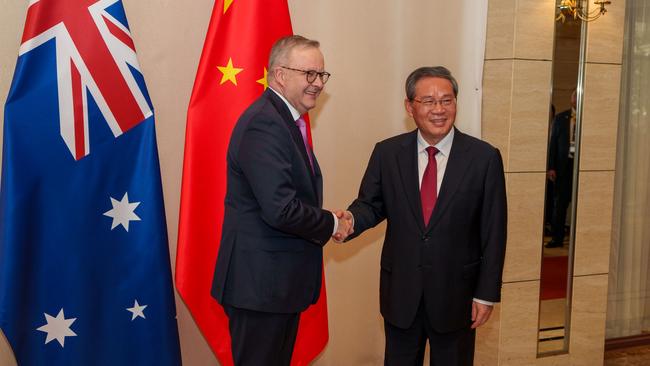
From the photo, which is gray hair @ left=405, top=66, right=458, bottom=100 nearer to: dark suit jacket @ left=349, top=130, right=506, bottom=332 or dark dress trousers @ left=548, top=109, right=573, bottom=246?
dark suit jacket @ left=349, top=130, right=506, bottom=332

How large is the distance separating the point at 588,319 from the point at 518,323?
0.53 m

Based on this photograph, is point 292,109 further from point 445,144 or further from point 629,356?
point 629,356

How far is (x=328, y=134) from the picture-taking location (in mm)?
3568

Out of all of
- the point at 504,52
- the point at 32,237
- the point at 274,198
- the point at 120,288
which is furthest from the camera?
the point at 504,52

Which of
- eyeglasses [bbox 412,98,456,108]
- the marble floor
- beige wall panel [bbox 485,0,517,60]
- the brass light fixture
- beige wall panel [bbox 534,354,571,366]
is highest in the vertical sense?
the brass light fixture

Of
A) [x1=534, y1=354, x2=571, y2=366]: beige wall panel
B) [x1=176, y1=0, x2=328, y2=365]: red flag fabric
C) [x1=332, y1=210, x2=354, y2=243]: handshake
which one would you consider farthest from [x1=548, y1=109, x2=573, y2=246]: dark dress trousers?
[x1=176, y1=0, x2=328, y2=365]: red flag fabric

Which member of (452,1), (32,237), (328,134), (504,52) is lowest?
(32,237)

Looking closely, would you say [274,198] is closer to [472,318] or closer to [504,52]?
[472,318]

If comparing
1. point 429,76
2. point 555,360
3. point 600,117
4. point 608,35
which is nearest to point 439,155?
point 429,76

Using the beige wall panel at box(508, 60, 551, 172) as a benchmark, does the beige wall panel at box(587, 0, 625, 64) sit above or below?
above

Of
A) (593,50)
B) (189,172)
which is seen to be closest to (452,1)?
(593,50)

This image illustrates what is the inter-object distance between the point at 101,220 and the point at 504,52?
2279 mm

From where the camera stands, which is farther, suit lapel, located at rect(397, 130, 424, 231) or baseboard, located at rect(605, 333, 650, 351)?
baseboard, located at rect(605, 333, 650, 351)

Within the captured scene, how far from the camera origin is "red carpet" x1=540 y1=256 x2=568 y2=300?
373 cm
